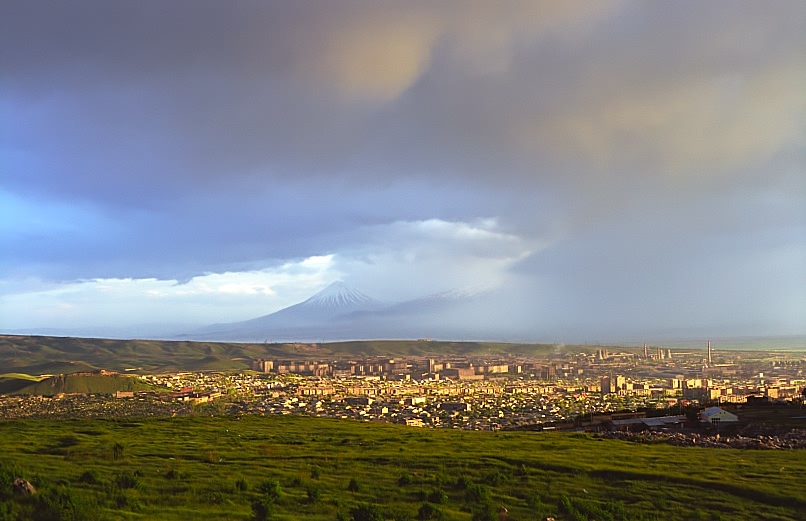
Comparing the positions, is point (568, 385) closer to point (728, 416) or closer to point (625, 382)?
point (625, 382)

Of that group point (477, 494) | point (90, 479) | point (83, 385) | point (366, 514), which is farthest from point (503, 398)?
point (366, 514)

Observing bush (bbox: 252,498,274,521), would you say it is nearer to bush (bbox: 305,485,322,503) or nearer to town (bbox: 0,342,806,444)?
bush (bbox: 305,485,322,503)

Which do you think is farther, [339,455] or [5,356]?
[5,356]

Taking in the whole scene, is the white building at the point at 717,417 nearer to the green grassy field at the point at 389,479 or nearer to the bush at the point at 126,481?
the green grassy field at the point at 389,479

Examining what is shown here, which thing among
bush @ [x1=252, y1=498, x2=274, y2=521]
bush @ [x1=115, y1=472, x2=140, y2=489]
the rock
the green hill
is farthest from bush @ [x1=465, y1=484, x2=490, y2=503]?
the green hill

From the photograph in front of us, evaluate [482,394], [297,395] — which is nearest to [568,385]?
[482,394]

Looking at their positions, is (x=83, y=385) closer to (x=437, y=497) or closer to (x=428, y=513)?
(x=437, y=497)
